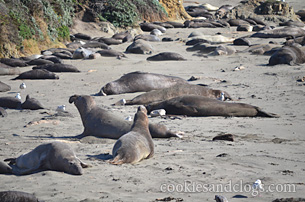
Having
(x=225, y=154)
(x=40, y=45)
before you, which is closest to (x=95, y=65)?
(x=40, y=45)

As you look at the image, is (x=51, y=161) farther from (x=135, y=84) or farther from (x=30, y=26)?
(x=30, y=26)

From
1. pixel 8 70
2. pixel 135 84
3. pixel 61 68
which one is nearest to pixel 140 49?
pixel 61 68

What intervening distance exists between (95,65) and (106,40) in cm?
550

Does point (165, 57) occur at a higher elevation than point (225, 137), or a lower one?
higher

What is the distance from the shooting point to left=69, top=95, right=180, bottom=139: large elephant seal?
18.2 feet

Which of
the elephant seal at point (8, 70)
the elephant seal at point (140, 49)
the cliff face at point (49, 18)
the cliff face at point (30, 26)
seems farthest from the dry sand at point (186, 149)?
the elephant seal at point (140, 49)

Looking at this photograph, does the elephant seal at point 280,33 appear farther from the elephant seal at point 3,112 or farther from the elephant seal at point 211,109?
the elephant seal at point 3,112

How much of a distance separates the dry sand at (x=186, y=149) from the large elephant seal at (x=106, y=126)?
146 mm

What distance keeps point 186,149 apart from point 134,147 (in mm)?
780

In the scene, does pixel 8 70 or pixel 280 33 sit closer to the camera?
pixel 8 70

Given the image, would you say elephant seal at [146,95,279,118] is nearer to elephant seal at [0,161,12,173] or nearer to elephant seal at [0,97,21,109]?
elephant seal at [0,97,21,109]

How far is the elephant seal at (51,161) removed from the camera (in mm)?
3838

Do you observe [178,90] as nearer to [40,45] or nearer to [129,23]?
[40,45]

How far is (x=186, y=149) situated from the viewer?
4941 millimetres
